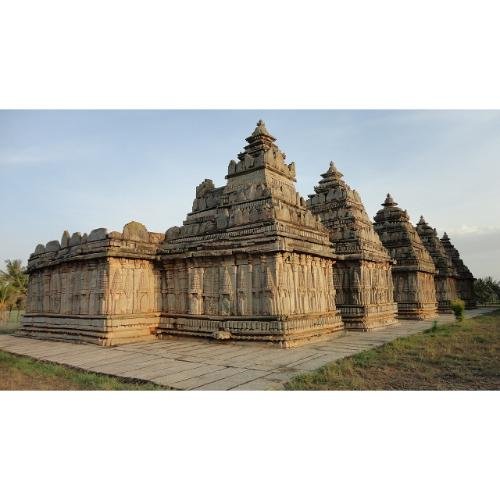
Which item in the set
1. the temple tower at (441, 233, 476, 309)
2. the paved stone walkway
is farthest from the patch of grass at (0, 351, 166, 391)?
the temple tower at (441, 233, 476, 309)

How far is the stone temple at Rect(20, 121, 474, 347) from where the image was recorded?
500 inches

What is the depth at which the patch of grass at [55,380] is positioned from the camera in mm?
7405

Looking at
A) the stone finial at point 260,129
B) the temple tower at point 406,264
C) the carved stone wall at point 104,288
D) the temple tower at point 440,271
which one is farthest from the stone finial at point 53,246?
the temple tower at point 440,271

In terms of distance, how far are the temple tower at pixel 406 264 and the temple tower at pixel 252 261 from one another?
12167mm

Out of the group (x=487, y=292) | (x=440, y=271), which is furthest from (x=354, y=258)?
(x=487, y=292)

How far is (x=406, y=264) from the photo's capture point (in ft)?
85.5

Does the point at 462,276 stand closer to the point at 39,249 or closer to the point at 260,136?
the point at 260,136

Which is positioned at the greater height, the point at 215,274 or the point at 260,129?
the point at 260,129

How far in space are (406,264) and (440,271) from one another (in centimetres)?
983

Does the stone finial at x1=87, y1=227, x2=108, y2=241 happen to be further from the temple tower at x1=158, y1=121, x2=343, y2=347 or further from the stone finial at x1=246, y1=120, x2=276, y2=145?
the stone finial at x1=246, y1=120, x2=276, y2=145

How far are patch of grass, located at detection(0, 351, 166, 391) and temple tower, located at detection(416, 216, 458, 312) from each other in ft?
100

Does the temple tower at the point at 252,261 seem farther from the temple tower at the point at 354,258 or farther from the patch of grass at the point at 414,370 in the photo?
the temple tower at the point at 354,258
